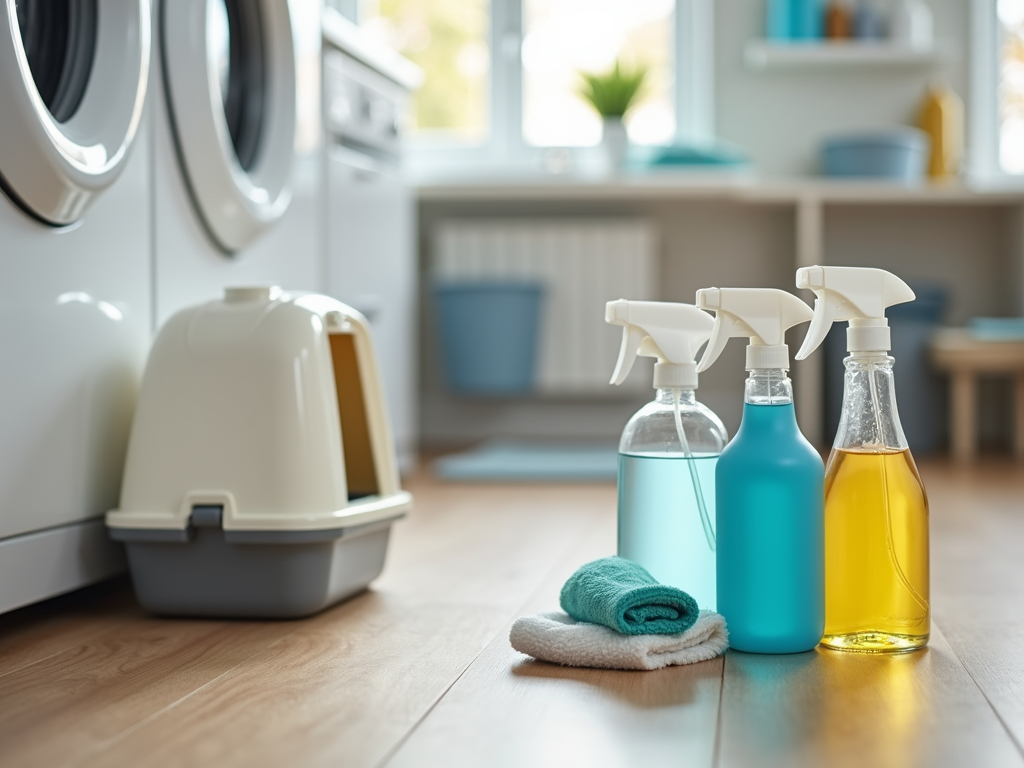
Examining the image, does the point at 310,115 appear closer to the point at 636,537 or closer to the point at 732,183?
the point at 636,537

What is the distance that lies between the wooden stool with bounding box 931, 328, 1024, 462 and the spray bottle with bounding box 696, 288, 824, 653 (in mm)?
2148

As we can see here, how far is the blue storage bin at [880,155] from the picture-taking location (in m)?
3.25

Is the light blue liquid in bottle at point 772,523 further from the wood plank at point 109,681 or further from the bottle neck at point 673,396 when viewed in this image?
the wood plank at point 109,681

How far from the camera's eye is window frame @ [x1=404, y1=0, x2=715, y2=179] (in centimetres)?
359

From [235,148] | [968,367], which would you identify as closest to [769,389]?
[235,148]

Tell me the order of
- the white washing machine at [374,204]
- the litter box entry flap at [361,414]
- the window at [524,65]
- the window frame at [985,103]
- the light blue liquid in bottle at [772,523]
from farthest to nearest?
the window at [524,65]
the window frame at [985,103]
the white washing machine at [374,204]
the litter box entry flap at [361,414]
the light blue liquid in bottle at [772,523]

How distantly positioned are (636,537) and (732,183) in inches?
88.7

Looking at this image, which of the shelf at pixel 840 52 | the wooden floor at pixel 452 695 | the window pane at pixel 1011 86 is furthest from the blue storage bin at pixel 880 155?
the wooden floor at pixel 452 695

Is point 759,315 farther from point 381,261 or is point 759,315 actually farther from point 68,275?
point 381,261

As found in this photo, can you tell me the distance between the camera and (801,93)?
3.57 m

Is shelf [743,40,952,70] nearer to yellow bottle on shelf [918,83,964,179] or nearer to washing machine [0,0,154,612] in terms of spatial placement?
yellow bottle on shelf [918,83,964,179]

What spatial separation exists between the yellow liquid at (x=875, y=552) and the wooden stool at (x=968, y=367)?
6.84 ft

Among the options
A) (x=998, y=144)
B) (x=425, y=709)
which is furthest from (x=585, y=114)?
(x=425, y=709)

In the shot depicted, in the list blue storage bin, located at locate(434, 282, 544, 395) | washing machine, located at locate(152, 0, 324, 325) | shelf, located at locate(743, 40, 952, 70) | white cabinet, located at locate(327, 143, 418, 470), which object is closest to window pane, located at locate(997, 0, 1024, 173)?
shelf, located at locate(743, 40, 952, 70)
